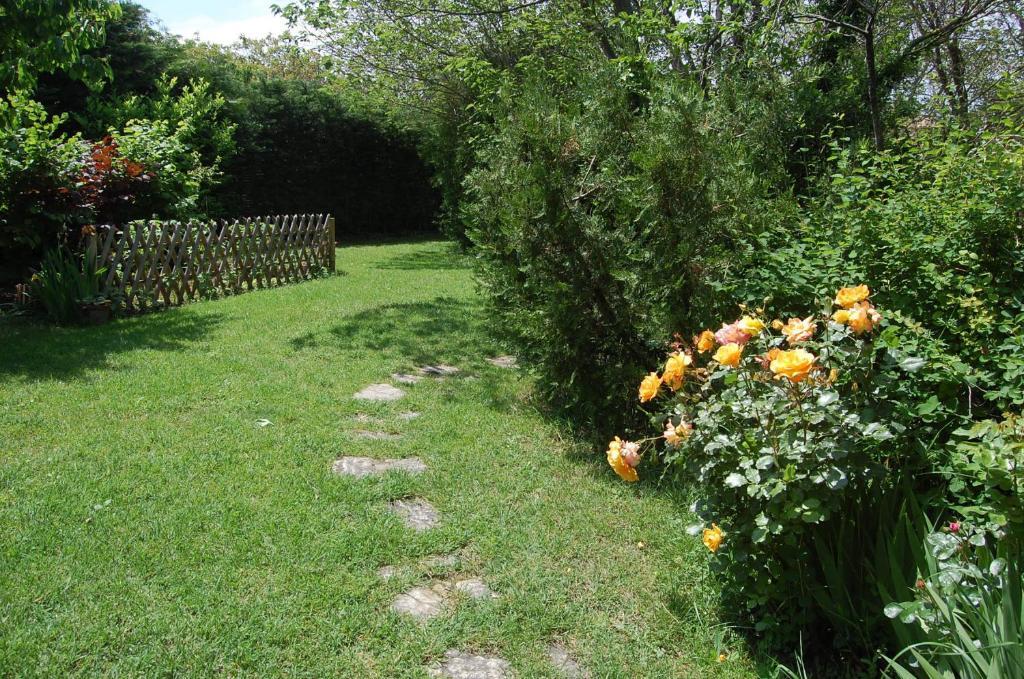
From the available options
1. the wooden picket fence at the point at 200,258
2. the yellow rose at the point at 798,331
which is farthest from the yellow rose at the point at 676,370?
the wooden picket fence at the point at 200,258

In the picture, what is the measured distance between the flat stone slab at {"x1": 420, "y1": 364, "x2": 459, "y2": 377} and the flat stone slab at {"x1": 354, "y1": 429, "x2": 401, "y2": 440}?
4.85 feet

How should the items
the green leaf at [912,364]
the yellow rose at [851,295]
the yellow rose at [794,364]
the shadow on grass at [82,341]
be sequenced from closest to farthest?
the yellow rose at [794,364] < the green leaf at [912,364] < the yellow rose at [851,295] < the shadow on grass at [82,341]

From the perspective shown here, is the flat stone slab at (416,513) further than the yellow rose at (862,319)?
Yes

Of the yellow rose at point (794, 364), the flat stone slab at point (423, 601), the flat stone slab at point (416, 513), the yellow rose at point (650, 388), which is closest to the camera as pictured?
the yellow rose at point (794, 364)

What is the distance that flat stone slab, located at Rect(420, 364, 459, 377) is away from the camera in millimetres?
5883

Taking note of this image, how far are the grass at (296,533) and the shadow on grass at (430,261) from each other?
24.3 ft

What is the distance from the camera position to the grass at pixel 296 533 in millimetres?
2352

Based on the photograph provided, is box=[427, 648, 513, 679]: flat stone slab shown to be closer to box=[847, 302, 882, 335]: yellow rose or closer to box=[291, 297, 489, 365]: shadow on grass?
box=[847, 302, 882, 335]: yellow rose

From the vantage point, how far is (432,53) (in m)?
11.3

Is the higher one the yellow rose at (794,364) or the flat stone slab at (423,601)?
the yellow rose at (794,364)

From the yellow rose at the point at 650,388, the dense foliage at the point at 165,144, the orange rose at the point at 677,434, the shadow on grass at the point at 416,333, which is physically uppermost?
the dense foliage at the point at 165,144

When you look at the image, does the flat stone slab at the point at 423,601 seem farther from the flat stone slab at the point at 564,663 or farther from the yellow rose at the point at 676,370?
the yellow rose at the point at 676,370

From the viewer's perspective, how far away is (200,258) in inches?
347

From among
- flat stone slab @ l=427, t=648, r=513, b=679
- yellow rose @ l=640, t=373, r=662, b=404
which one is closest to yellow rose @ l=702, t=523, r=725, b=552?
yellow rose @ l=640, t=373, r=662, b=404
